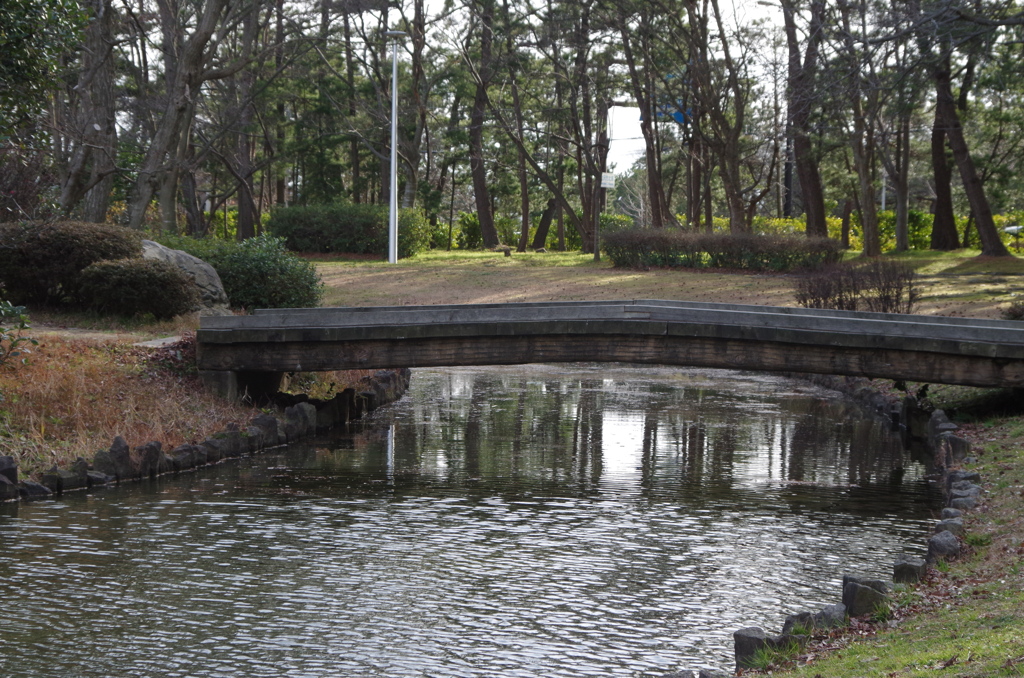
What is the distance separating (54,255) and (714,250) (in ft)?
71.7

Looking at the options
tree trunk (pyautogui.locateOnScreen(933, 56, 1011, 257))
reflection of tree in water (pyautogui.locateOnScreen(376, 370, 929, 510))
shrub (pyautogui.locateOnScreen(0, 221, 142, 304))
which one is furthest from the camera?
tree trunk (pyautogui.locateOnScreen(933, 56, 1011, 257))

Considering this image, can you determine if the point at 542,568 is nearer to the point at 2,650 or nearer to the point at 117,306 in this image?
the point at 2,650

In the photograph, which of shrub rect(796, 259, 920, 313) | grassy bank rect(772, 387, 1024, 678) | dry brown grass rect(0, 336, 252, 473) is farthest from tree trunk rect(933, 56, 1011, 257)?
dry brown grass rect(0, 336, 252, 473)

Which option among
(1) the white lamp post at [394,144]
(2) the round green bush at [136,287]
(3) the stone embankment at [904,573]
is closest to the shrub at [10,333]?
(2) the round green bush at [136,287]

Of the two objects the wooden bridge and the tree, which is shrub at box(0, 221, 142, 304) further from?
the tree

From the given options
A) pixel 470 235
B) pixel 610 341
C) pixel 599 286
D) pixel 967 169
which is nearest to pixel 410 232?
pixel 599 286

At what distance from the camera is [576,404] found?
2000 centimetres

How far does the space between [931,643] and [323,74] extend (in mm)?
49641

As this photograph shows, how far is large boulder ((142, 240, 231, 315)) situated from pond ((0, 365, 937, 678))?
5.34 meters

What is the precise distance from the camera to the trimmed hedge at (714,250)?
3459 centimetres

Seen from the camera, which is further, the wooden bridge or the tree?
the wooden bridge

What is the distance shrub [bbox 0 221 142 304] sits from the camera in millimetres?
19172

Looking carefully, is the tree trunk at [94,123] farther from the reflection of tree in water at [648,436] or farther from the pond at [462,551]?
the pond at [462,551]

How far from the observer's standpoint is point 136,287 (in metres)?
19.1
